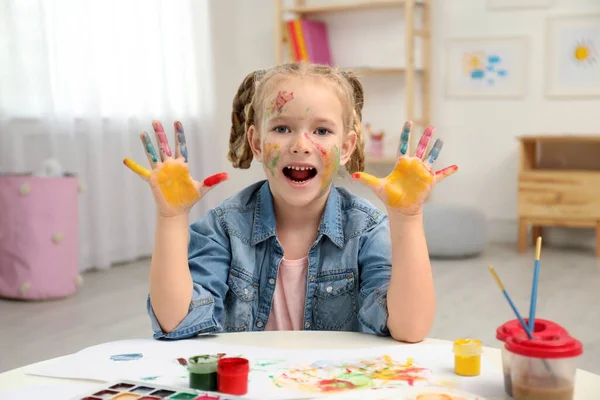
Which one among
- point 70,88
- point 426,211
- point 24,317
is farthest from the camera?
point 426,211

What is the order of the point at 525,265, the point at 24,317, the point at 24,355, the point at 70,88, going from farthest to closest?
the point at 525,265
the point at 70,88
the point at 24,317
the point at 24,355

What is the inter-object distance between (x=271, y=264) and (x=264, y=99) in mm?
283

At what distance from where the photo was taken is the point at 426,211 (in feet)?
13.4

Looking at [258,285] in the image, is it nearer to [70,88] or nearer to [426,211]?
[70,88]


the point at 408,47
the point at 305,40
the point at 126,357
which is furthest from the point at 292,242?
the point at 305,40

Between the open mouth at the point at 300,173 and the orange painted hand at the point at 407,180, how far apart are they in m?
0.22

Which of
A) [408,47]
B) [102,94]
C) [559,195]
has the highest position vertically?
[408,47]

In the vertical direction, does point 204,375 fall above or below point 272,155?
below

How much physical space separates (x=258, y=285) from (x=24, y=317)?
182 centimetres

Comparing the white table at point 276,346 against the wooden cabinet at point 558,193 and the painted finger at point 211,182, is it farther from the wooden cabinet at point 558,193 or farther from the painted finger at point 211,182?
the wooden cabinet at point 558,193

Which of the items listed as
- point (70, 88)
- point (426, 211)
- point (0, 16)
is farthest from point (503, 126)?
point (0, 16)

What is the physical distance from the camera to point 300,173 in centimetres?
118

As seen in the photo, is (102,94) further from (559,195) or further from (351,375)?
(351,375)

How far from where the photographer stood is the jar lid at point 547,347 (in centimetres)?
71
